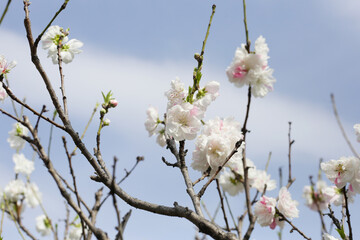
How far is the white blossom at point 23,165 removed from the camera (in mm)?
4097

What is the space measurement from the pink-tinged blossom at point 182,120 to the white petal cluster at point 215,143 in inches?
3.3

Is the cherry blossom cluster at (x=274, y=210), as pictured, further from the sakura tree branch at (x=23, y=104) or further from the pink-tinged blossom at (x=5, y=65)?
the pink-tinged blossom at (x=5, y=65)

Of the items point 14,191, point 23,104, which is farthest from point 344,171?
point 14,191

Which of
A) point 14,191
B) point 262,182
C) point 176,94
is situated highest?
point 14,191

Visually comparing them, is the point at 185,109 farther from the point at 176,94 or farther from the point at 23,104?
the point at 23,104

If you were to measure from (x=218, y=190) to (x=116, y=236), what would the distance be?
86 cm

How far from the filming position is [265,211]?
2123mm

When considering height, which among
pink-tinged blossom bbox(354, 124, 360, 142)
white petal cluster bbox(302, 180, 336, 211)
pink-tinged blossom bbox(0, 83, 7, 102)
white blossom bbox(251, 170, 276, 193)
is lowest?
pink-tinged blossom bbox(354, 124, 360, 142)

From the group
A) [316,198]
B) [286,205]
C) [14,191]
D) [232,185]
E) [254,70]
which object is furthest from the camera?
[14,191]

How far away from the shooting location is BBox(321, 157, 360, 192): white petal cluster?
1.95 meters

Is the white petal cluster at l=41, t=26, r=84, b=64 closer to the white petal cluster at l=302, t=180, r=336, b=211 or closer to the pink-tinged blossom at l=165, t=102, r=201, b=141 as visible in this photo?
the pink-tinged blossom at l=165, t=102, r=201, b=141

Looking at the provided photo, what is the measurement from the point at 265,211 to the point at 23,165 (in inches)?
120

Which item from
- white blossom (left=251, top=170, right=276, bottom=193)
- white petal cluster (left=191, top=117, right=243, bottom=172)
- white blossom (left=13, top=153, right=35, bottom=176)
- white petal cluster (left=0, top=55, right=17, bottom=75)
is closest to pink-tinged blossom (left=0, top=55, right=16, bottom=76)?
white petal cluster (left=0, top=55, right=17, bottom=75)

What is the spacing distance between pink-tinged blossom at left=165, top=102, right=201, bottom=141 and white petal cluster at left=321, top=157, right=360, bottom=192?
2.61 ft
